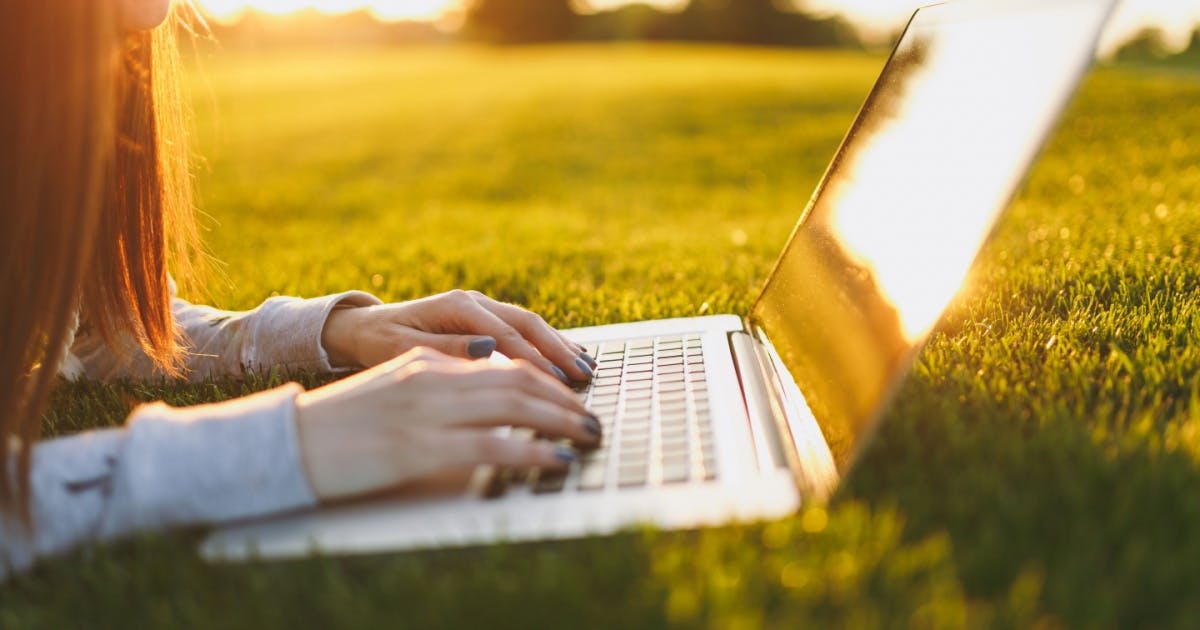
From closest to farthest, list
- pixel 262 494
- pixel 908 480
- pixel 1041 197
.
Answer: pixel 262 494, pixel 908 480, pixel 1041 197

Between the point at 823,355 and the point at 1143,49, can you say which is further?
the point at 1143,49

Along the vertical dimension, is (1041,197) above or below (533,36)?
above

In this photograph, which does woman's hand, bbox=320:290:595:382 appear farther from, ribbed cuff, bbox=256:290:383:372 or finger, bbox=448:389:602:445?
finger, bbox=448:389:602:445

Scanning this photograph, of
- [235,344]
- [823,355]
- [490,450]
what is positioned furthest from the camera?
[235,344]

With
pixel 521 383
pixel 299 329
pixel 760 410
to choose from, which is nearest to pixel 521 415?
pixel 521 383

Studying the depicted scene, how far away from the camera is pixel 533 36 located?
65.9 meters

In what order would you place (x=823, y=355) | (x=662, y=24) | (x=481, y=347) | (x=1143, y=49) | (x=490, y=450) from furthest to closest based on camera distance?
1. (x=662, y=24)
2. (x=1143, y=49)
3. (x=481, y=347)
4. (x=823, y=355)
5. (x=490, y=450)

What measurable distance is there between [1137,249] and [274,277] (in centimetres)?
331

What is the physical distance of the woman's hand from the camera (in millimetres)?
1941

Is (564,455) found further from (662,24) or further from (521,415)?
(662,24)

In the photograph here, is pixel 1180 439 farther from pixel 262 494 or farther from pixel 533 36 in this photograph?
pixel 533 36

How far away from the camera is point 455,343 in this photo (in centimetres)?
199

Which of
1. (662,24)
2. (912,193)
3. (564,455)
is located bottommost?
(662,24)

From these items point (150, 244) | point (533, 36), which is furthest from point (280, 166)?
point (533, 36)
